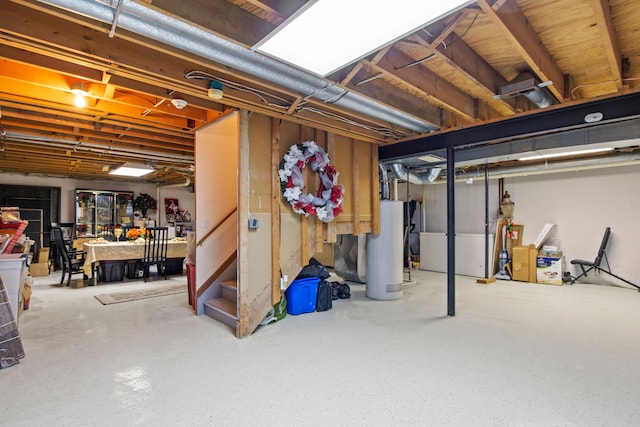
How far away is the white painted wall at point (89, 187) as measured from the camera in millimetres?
8594

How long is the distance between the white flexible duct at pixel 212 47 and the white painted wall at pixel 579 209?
17.9 feet

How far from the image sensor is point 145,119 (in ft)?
13.4

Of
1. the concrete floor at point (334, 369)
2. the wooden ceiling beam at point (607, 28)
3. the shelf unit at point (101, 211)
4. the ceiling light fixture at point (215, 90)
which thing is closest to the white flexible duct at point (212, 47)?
the ceiling light fixture at point (215, 90)

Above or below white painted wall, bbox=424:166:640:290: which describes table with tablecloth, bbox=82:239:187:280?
below

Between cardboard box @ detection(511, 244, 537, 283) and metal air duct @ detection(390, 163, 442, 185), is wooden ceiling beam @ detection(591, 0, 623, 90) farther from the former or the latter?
cardboard box @ detection(511, 244, 537, 283)

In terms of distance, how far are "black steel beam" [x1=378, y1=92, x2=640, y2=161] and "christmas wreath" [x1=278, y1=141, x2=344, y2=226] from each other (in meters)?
1.33

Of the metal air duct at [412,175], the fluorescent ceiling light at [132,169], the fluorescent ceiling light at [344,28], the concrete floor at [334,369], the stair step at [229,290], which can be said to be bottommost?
the concrete floor at [334,369]

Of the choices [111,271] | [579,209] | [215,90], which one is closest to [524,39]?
[215,90]

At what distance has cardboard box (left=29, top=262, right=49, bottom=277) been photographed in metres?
7.20

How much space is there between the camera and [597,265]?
6113 mm

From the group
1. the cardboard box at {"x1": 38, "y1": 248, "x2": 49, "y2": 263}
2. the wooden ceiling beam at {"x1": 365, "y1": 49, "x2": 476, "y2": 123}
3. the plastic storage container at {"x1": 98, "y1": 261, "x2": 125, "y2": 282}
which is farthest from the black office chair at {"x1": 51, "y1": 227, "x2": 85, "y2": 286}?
the wooden ceiling beam at {"x1": 365, "y1": 49, "x2": 476, "y2": 123}

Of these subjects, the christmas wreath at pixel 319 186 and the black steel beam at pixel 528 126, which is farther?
the christmas wreath at pixel 319 186

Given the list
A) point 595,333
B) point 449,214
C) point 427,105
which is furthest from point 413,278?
point 427,105

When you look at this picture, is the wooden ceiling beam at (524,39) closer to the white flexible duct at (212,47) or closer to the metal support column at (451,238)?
the white flexible duct at (212,47)
